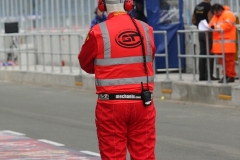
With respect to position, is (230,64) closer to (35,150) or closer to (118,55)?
(35,150)

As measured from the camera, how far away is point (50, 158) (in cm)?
998

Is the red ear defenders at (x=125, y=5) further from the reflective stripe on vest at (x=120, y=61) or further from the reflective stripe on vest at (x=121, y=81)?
the reflective stripe on vest at (x=121, y=81)

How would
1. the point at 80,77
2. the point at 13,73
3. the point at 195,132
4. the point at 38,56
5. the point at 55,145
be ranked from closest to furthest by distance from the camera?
the point at 55,145 < the point at 195,132 < the point at 80,77 < the point at 13,73 < the point at 38,56

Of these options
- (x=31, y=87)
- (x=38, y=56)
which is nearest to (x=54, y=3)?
(x=38, y=56)

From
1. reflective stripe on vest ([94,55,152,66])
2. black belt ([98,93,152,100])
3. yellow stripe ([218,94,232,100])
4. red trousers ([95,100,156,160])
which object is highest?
reflective stripe on vest ([94,55,152,66])

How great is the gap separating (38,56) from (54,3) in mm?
2039

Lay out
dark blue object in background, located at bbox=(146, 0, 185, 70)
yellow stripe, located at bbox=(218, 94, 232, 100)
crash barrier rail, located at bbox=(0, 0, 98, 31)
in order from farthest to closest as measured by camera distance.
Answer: crash barrier rail, located at bbox=(0, 0, 98, 31) → dark blue object in background, located at bbox=(146, 0, 185, 70) → yellow stripe, located at bbox=(218, 94, 232, 100)

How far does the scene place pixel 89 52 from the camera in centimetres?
652

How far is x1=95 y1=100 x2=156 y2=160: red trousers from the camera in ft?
20.9

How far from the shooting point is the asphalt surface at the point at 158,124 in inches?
417

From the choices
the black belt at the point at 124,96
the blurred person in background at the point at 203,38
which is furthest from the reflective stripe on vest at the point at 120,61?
the blurred person in background at the point at 203,38

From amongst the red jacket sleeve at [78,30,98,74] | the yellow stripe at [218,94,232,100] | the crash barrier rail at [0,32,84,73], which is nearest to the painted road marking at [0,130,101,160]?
the red jacket sleeve at [78,30,98,74]

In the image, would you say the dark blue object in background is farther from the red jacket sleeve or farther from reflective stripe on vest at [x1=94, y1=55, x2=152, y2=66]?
reflective stripe on vest at [x1=94, y1=55, x2=152, y2=66]

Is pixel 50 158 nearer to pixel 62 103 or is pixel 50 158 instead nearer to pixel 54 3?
pixel 62 103
